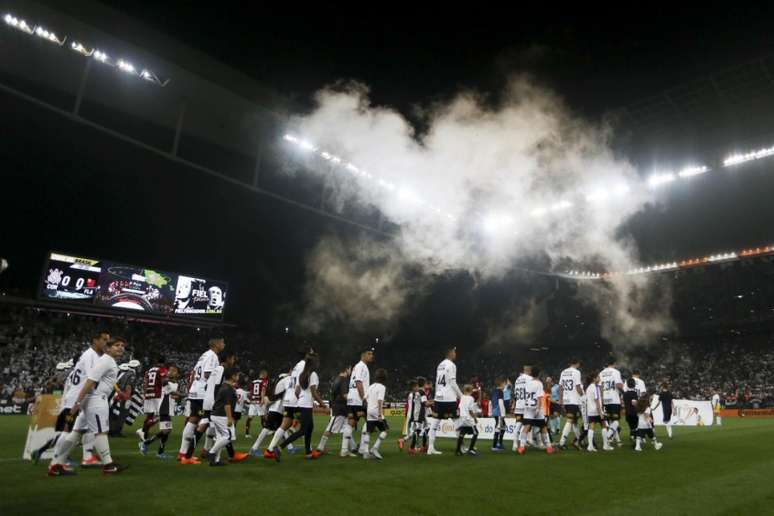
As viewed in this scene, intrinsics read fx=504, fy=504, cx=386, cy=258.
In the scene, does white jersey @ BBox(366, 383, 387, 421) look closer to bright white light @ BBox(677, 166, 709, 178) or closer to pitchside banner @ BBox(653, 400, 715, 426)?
pitchside banner @ BBox(653, 400, 715, 426)

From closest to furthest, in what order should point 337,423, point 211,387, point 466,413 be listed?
point 211,387 → point 337,423 → point 466,413

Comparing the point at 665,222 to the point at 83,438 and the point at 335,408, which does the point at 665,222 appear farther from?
the point at 83,438

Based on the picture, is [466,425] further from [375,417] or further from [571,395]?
[571,395]

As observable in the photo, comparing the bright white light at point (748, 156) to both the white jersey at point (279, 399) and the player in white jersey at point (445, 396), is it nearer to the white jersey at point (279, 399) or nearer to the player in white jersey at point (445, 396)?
the player in white jersey at point (445, 396)

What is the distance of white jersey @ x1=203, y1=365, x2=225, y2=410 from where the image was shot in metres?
9.16

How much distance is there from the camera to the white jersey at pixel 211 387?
9164 mm

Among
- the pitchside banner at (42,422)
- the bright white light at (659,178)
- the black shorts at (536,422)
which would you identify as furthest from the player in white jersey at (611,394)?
the bright white light at (659,178)

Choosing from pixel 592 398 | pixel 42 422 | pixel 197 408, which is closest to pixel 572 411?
pixel 592 398

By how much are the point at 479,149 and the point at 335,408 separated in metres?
13.2

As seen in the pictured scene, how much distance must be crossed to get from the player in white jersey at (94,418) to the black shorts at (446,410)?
21.2 ft

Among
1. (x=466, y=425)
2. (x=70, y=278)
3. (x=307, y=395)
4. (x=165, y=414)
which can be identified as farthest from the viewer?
(x=70, y=278)

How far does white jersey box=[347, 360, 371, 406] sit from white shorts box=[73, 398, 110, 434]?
4818mm

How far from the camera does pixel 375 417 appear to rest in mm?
10891

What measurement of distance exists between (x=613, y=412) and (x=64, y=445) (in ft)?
41.0
